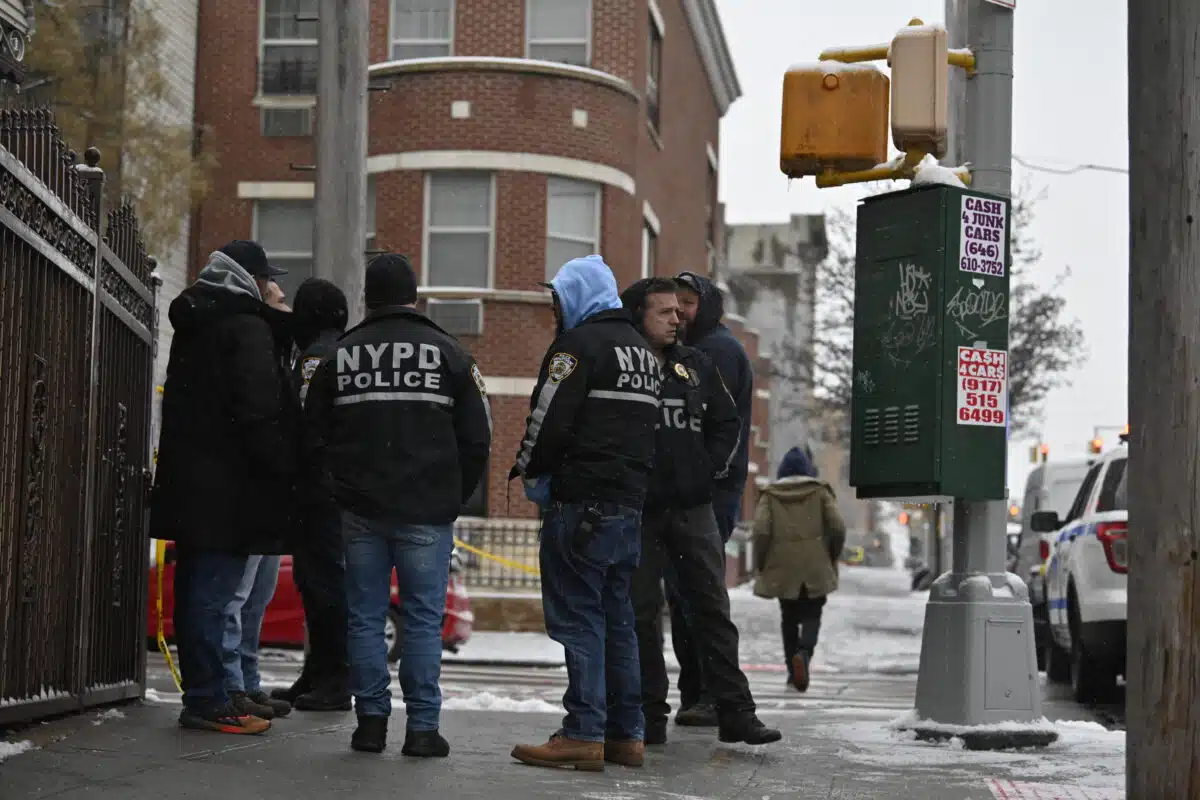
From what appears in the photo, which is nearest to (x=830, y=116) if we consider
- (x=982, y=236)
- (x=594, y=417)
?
(x=982, y=236)

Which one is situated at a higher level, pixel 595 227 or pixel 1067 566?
pixel 595 227

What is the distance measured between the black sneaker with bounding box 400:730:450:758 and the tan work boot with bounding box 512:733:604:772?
0.37 m

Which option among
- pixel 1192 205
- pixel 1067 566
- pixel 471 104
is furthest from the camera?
pixel 471 104

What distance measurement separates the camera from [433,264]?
26.6 m

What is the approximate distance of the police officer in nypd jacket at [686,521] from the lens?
8.13 m

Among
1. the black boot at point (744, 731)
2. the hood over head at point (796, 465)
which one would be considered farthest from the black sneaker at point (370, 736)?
the hood over head at point (796, 465)

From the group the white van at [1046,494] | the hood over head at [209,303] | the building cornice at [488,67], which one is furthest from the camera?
the building cornice at [488,67]

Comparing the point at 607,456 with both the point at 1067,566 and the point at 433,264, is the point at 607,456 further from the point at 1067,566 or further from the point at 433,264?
the point at 433,264

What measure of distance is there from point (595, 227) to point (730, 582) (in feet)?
→ 58.3

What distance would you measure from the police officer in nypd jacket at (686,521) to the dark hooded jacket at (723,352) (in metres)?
0.81

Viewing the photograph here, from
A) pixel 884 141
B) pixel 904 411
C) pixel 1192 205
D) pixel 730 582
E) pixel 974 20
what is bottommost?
pixel 730 582

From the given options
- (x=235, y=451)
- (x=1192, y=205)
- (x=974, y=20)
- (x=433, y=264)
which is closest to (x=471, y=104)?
(x=433, y=264)

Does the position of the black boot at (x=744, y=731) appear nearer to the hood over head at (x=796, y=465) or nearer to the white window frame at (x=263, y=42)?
the hood over head at (x=796, y=465)

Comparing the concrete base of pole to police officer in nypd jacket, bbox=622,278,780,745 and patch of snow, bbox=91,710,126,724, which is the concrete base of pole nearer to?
police officer in nypd jacket, bbox=622,278,780,745
